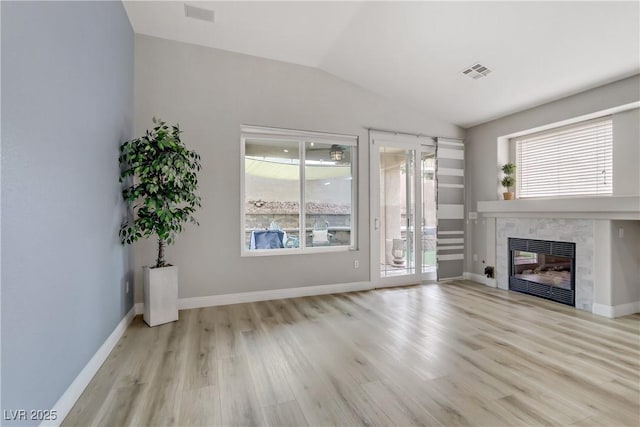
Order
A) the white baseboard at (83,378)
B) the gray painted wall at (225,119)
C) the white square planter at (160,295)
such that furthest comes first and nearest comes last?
the gray painted wall at (225,119) < the white square planter at (160,295) < the white baseboard at (83,378)

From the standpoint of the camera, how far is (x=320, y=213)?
4.52 meters

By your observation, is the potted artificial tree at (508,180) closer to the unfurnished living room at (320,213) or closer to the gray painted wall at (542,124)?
the unfurnished living room at (320,213)

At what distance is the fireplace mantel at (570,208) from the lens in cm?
334

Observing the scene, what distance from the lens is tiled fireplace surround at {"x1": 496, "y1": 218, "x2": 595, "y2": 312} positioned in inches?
146

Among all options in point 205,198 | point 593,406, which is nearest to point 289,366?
point 593,406

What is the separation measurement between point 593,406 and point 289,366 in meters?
2.01

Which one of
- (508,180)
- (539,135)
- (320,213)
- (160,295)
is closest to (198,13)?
(320,213)

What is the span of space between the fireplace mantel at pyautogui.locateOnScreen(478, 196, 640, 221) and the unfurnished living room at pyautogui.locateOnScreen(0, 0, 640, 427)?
0.03 meters

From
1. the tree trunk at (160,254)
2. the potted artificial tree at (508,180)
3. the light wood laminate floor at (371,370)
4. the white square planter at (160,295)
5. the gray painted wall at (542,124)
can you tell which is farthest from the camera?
the potted artificial tree at (508,180)

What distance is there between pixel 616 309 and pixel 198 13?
5.81 m

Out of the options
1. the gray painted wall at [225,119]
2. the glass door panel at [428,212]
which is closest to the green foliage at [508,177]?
the glass door panel at [428,212]

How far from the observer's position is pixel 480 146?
5.22 meters

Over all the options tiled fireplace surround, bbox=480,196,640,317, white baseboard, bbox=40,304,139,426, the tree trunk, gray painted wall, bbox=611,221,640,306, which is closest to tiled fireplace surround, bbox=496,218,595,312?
tiled fireplace surround, bbox=480,196,640,317

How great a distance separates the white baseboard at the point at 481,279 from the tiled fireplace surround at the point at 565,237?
0.27 ft
